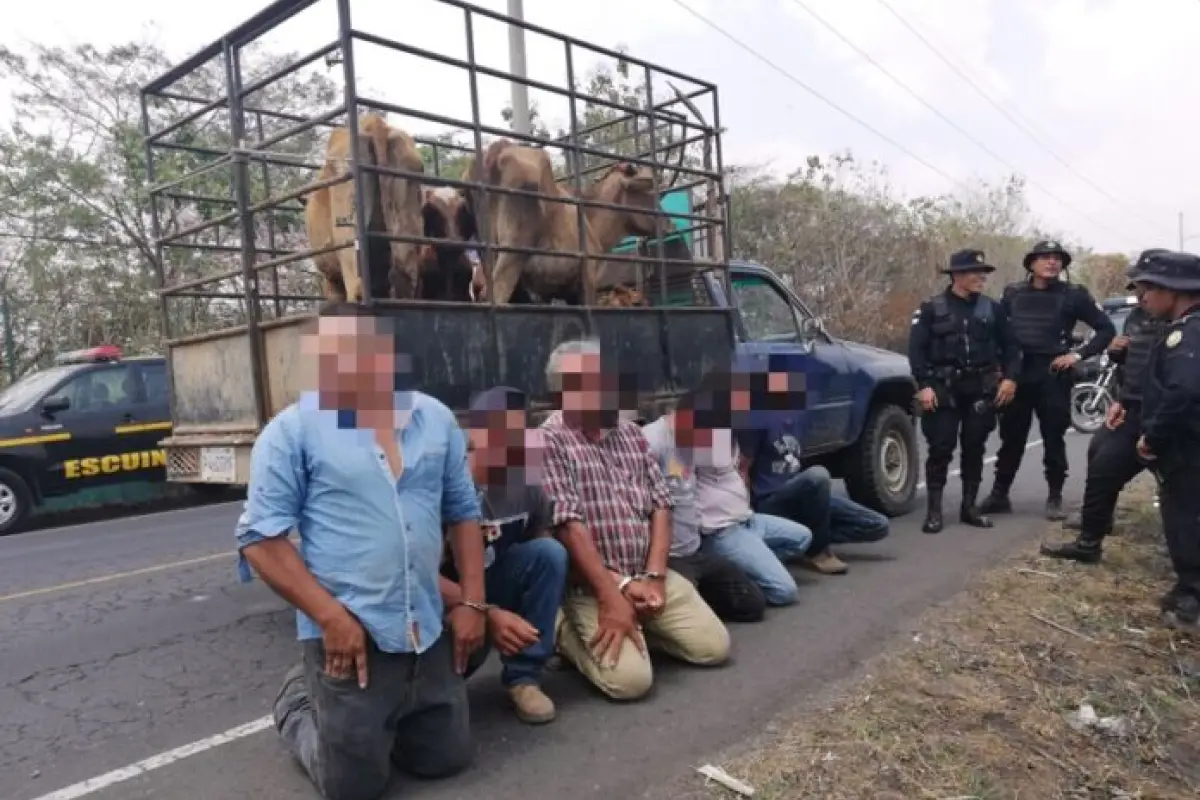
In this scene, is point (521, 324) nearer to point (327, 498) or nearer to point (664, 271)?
point (664, 271)

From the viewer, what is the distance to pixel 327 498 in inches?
106

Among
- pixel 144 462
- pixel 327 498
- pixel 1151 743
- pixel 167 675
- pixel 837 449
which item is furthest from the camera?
pixel 144 462

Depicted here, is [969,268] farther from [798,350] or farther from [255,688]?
[255,688]

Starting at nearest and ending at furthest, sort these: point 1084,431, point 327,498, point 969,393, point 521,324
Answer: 1. point 327,498
2. point 521,324
3. point 969,393
4. point 1084,431

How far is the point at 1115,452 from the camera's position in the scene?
4.98m

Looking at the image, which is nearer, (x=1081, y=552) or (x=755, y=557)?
(x=755, y=557)

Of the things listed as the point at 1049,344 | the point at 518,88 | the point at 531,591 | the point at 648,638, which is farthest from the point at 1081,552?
the point at 518,88

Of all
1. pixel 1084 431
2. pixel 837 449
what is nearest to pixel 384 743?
pixel 837 449

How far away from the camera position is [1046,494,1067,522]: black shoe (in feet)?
21.2

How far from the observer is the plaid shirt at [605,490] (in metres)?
3.64

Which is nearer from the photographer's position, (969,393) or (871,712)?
(871,712)

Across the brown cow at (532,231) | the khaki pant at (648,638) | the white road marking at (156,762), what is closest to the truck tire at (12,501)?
the brown cow at (532,231)

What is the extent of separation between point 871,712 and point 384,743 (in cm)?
161

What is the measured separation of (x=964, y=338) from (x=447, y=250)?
3316mm
